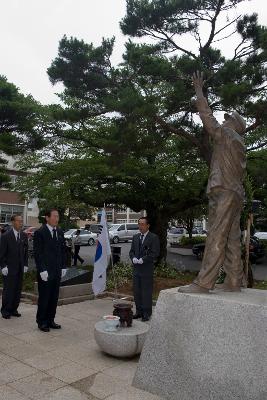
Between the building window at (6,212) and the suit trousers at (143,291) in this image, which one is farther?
the building window at (6,212)

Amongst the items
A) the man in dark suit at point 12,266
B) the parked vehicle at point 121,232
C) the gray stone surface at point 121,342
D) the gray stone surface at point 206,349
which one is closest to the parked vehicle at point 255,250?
the parked vehicle at point 121,232

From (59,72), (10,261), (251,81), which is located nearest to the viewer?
(10,261)

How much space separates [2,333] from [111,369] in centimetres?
221

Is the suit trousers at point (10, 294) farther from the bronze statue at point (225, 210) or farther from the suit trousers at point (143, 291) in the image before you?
the bronze statue at point (225, 210)

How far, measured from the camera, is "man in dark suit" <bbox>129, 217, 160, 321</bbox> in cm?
727

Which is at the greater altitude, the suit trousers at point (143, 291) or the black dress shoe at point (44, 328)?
the suit trousers at point (143, 291)

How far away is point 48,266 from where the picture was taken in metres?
6.59

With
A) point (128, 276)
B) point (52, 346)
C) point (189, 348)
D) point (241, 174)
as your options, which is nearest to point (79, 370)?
point (52, 346)

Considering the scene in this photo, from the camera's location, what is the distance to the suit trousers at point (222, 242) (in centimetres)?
468

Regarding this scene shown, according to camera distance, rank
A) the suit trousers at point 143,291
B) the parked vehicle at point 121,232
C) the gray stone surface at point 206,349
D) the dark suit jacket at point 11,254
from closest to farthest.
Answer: the gray stone surface at point 206,349, the suit trousers at point 143,291, the dark suit jacket at point 11,254, the parked vehicle at point 121,232

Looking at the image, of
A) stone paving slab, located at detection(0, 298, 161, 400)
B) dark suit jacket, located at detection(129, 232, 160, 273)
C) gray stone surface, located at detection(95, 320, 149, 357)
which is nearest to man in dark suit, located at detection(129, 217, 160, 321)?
dark suit jacket, located at detection(129, 232, 160, 273)

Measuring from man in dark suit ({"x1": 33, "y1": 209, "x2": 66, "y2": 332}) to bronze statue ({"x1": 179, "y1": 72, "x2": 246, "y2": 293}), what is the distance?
2.68 meters

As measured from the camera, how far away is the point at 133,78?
1127cm

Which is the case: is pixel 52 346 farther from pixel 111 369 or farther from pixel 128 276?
pixel 128 276
